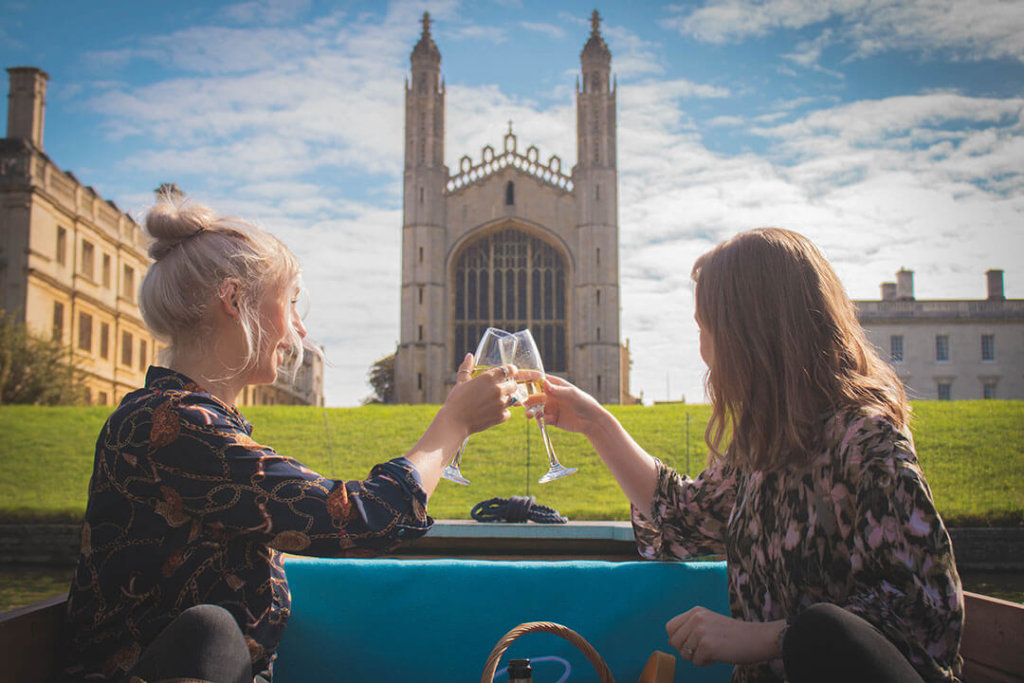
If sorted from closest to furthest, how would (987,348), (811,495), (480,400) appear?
(811,495)
(480,400)
(987,348)

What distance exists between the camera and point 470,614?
2566 mm

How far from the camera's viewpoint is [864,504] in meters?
1.52

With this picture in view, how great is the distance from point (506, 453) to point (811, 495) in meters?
10.5

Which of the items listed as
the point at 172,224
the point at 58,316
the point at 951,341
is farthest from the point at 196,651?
the point at 951,341

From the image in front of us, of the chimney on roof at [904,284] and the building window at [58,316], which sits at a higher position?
the chimney on roof at [904,284]

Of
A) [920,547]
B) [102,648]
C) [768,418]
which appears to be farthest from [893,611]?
[102,648]

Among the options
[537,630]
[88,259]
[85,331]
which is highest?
[88,259]

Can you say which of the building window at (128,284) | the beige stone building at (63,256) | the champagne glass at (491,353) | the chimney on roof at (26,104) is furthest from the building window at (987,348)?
the champagne glass at (491,353)

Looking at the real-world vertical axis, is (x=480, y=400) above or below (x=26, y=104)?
below

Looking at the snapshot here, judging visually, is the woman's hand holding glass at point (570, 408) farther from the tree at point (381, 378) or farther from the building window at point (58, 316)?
the tree at point (381, 378)

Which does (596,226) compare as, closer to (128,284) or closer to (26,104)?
(128,284)

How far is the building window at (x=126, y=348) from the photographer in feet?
92.8

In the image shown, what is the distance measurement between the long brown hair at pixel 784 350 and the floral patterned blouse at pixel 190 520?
75cm

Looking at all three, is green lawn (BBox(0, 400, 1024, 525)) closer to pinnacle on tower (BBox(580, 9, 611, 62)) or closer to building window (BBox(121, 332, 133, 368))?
building window (BBox(121, 332, 133, 368))
